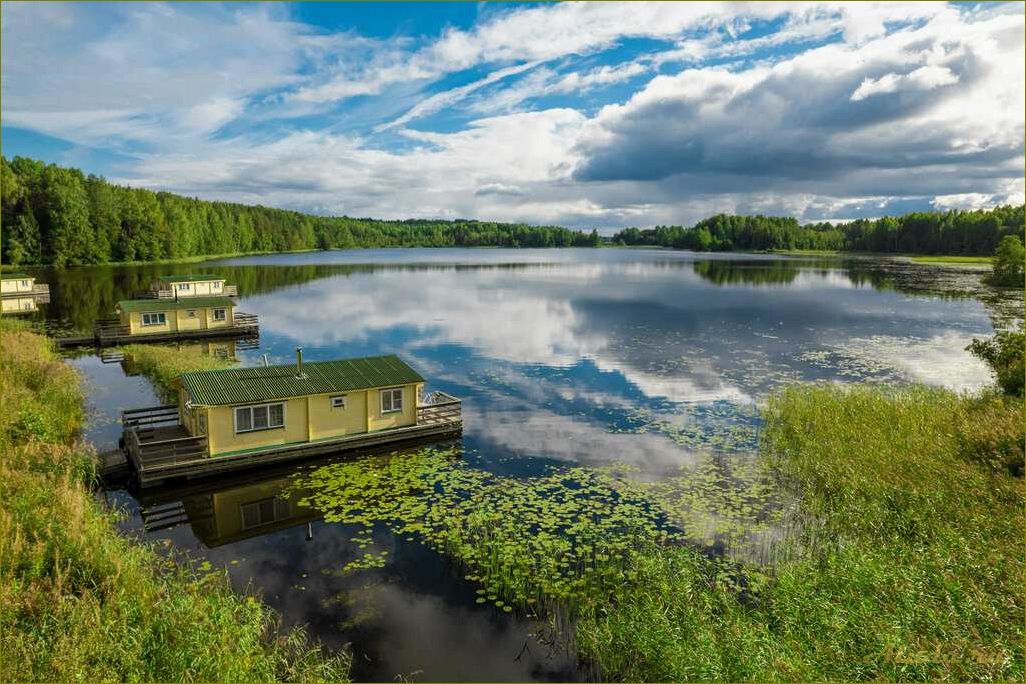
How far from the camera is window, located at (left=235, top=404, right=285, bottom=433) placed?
78.0ft

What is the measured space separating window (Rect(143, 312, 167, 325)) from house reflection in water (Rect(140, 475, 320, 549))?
117ft

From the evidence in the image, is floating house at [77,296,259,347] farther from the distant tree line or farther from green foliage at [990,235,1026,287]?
green foliage at [990,235,1026,287]

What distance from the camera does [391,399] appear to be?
2694cm

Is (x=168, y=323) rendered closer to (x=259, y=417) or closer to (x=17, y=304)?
(x=17, y=304)

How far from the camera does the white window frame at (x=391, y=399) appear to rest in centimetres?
2673

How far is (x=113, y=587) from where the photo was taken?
1307 cm

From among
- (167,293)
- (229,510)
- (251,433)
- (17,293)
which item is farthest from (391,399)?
(17,293)

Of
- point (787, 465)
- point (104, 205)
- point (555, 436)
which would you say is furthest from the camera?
point (104, 205)

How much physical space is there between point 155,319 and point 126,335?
2.65m

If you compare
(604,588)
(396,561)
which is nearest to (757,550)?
(604,588)

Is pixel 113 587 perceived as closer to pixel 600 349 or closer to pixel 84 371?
pixel 84 371

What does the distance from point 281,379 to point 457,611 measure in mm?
13926

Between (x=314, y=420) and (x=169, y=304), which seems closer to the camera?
(x=314, y=420)

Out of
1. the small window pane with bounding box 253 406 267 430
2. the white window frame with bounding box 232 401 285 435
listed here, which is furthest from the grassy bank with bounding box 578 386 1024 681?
the small window pane with bounding box 253 406 267 430
